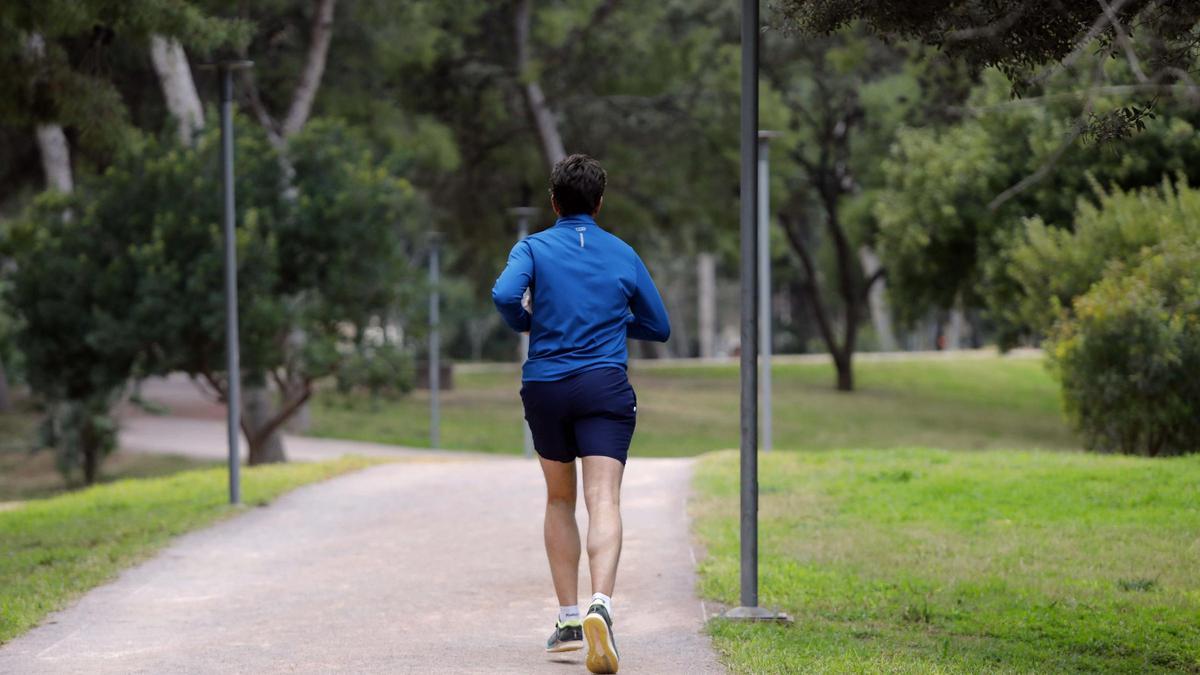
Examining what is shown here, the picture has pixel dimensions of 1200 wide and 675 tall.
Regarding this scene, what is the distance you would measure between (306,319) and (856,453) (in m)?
7.90

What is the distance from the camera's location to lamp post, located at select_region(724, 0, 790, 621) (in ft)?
22.9

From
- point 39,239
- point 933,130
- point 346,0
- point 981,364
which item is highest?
point 346,0

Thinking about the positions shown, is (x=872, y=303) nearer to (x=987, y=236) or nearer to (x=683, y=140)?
(x=683, y=140)

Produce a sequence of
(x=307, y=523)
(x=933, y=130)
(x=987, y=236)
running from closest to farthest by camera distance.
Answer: (x=307, y=523), (x=987, y=236), (x=933, y=130)

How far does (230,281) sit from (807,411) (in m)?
26.2

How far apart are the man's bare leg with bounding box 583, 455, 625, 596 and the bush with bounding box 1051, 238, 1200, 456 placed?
39.1 ft

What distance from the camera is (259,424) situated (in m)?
23.3

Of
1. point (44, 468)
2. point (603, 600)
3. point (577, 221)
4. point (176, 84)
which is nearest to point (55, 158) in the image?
point (176, 84)

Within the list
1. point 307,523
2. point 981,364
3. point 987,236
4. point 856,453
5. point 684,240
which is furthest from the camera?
point 981,364

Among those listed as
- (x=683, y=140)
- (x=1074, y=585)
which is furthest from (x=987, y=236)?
(x=1074, y=585)

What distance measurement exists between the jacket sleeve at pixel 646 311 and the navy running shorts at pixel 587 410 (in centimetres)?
26

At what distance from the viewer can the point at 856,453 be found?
50.9 feet

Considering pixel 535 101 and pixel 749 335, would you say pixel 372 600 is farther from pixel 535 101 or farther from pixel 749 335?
pixel 535 101

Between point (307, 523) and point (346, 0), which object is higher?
point (346, 0)
